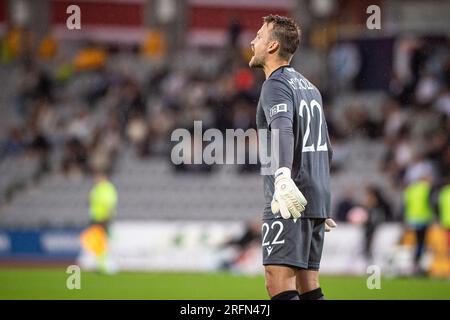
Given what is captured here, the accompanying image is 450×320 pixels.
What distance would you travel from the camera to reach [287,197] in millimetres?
5969

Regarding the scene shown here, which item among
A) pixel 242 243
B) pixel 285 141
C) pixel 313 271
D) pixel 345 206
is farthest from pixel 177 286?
pixel 285 141

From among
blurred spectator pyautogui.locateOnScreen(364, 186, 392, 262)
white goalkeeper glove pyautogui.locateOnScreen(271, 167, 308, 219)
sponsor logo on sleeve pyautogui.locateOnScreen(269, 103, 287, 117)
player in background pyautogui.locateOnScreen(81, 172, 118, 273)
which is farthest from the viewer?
blurred spectator pyautogui.locateOnScreen(364, 186, 392, 262)

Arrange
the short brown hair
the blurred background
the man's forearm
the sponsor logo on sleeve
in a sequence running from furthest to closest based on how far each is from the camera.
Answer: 1. the blurred background
2. the short brown hair
3. the sponsor logo on sleeve
4. the man's forearm

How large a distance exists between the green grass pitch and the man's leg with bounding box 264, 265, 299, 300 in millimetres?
6414

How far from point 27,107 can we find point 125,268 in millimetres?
7099

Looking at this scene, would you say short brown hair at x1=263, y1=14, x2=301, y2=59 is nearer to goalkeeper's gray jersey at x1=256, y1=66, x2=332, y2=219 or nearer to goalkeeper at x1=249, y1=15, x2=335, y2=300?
goalkeeper at x1=249, y1=15, x2=335, y2=300

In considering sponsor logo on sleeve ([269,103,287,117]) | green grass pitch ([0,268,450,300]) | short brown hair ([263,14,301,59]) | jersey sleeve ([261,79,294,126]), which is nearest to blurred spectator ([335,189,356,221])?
green grass pitch ([0,268,450,300])

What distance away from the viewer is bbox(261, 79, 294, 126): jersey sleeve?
6.27 meters

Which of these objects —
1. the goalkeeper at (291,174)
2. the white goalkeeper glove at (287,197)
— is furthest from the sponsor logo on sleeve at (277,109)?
the white goalkeeper glove at (287,197)

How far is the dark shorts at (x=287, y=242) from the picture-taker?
629 cm

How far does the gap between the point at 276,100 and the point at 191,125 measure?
670 inches

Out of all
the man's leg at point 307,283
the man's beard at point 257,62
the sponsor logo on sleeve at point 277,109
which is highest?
the man's beard at point 257,62

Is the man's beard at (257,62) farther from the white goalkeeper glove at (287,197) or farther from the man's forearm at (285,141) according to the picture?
the white goalkeeper glove at (287,197)

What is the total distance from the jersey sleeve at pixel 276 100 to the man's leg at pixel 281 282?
3.32 ft
